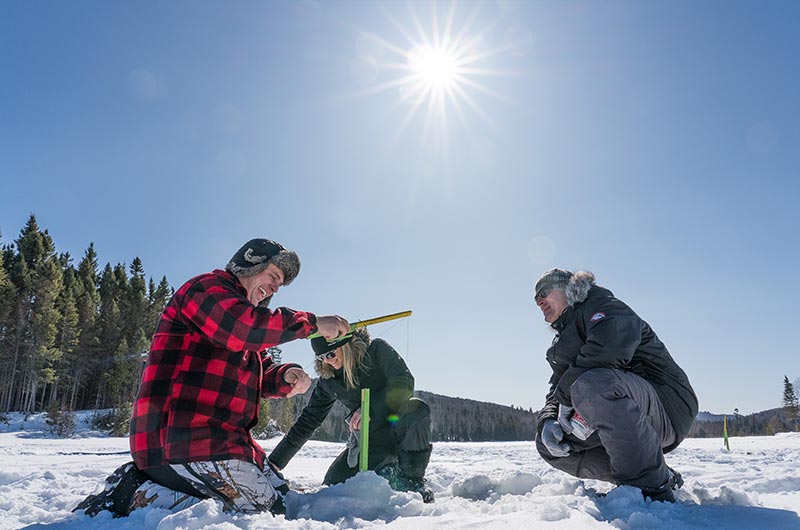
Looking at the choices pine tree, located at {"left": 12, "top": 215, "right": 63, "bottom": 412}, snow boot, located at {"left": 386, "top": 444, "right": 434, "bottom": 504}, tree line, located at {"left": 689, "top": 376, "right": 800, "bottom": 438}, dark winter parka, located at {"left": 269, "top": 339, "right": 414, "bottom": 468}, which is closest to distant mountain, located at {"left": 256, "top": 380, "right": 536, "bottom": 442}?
tree line, located at {"left": 689, "top": 376, "right": 800, "bottom": 438}

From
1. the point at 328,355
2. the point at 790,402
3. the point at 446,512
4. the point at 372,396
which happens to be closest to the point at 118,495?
the point at 446,512

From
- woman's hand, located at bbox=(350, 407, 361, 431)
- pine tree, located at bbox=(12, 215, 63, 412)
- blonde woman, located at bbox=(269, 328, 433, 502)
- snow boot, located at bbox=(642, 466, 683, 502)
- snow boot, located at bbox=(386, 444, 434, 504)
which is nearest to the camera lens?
snow boot, located at bbox=(642, 466, 683, 502)

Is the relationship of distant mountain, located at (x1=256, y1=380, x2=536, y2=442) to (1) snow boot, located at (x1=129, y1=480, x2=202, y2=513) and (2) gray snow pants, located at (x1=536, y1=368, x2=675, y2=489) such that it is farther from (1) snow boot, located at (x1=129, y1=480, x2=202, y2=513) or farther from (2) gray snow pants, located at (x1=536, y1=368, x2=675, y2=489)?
(1) snow boot, located at (x1=129, y1=480, x2=202, y2=513)

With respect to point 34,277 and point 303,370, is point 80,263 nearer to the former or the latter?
point 34,277

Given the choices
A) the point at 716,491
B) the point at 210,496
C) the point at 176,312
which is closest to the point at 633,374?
the point at 716,491

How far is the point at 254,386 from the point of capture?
2.38m

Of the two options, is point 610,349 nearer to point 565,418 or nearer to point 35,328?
point 565,418

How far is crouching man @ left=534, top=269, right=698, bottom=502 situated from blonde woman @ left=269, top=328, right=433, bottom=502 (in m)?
0.98

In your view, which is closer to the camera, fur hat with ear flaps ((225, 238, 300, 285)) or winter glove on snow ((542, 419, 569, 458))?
fur hat with ear flaps ((225, 238, 300, 285))

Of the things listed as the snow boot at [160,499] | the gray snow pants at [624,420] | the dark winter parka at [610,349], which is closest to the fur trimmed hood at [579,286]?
the dark winter parka at [610,349]

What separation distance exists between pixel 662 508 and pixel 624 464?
1.24 ft

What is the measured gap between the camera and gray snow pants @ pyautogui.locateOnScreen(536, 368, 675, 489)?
2369 millimetres

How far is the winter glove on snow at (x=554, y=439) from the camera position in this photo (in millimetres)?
2840

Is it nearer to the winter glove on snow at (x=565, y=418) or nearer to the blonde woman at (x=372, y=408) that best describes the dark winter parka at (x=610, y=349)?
the winter glove on snow at (x=565, y=418)
